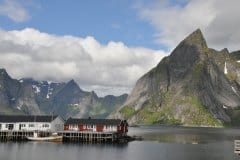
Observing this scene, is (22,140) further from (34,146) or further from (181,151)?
(181,151)

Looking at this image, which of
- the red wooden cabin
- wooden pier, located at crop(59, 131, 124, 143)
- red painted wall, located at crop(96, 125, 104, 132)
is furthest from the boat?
red painted wall, located at crop(96, 125, 104, 132)

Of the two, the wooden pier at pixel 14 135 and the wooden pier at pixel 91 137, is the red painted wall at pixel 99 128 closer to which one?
the wooden pier at pixel 91 137

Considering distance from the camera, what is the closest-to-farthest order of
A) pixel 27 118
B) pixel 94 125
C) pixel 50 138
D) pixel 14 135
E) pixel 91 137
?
pixel 50 138
pixel 91 137
pixel 94 125
pixel 14 135
pixel 27 118

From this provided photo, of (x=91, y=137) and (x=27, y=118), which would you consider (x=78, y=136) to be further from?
(x=27, y=118)

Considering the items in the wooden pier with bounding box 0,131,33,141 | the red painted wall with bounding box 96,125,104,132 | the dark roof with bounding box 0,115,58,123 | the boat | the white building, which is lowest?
the boat

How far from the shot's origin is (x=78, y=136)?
15525 cm

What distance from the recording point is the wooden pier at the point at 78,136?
15375 centimetres

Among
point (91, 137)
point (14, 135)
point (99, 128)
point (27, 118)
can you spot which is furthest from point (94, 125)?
point (14, 135)

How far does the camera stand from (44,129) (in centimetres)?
15938

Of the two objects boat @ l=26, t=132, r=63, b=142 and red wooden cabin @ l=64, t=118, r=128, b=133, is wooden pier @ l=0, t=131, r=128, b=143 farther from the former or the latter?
boat @ l=26, t=132, r=63, b=142

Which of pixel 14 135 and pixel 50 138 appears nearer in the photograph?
pixel 50 138

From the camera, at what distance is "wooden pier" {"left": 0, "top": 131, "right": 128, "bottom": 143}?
154 m

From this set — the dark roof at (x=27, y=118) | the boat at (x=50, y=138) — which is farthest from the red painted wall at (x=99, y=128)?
the dark roof at (x=27, y=118)

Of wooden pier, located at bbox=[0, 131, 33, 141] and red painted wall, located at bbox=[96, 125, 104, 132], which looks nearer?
red painted wall, located at bbox=[96, 125, 104, 132]
